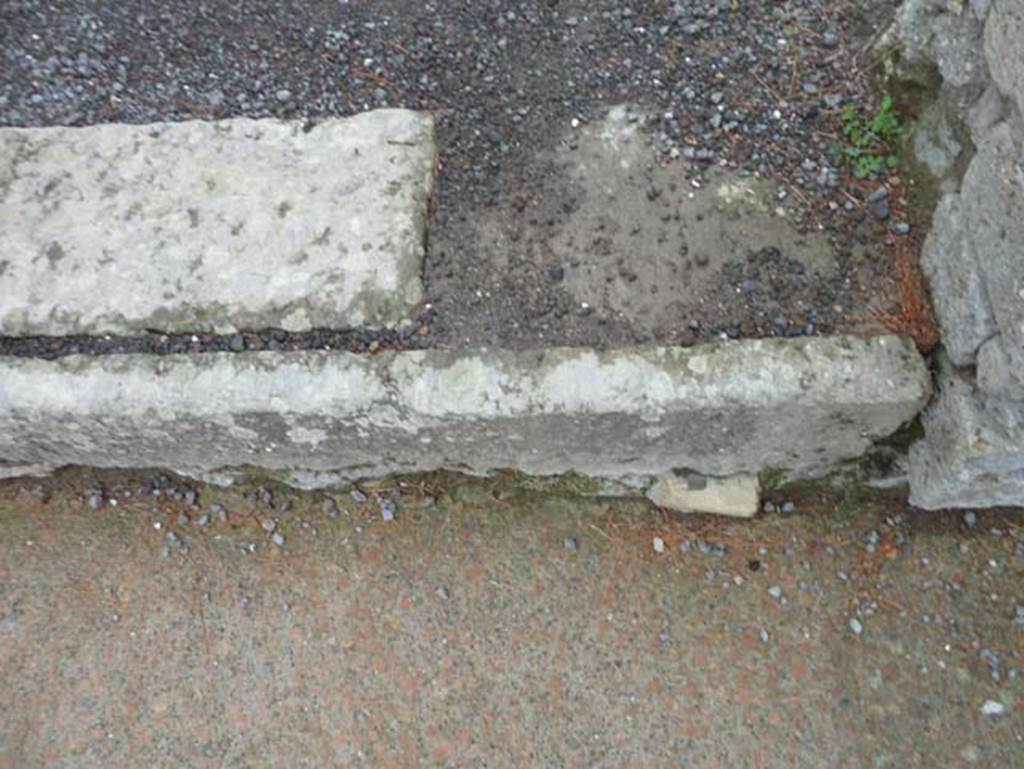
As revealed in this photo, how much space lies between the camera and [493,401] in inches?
84.0

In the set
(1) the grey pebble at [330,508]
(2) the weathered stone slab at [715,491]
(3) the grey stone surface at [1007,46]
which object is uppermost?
(3) the grey stone surface at [1007,46]

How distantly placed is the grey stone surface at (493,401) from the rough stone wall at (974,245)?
0.12 m

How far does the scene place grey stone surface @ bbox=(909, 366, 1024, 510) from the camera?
1.99 m

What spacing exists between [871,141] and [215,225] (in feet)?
5.80

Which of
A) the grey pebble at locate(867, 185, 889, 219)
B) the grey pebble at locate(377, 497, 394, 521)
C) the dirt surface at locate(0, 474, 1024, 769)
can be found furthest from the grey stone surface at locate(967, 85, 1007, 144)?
the grey pebble at locate(377, 497, 394, 521)

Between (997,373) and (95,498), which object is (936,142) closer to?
(997,373)

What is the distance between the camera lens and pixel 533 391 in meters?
2.12

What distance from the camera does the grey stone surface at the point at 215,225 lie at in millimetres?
2289

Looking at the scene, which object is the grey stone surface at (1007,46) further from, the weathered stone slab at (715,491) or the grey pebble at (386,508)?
the grey pebble at (386,508)

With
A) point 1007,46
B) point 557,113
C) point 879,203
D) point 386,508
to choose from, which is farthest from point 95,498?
point 1007,46

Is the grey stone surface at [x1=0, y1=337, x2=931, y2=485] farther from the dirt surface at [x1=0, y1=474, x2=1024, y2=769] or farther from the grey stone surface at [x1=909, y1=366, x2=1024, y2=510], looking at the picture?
the dirt surface at [x1=0, y1=474, x2=1024, y2=769]

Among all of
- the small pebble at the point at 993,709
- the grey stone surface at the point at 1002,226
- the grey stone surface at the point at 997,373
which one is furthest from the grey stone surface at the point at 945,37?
the small pebble at the point at 993,709

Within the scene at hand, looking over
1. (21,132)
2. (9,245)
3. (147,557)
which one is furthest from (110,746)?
(21,132)

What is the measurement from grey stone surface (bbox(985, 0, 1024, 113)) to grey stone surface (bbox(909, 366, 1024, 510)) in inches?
25.1
